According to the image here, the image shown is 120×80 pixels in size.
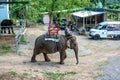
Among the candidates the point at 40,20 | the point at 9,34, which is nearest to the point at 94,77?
the point at 9,34

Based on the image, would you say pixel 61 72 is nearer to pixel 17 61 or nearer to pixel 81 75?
pixel 81 75

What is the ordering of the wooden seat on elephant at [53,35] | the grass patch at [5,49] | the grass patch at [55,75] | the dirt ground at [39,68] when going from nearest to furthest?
the dirt ground at [39,68] < the grass patch at [55,75] < the wooden seat on elephant at [53,35] < the grass patch at [5,49]

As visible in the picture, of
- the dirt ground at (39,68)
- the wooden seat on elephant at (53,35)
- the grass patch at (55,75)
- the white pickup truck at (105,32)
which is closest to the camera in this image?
the dirt ground at (39,68)

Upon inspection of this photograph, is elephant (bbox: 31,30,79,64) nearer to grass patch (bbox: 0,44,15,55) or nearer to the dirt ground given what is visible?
the dirt ground

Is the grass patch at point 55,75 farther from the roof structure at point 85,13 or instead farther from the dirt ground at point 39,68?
the roof structure at point 85,13

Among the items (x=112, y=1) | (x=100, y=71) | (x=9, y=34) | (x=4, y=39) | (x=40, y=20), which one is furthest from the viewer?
(x=112, y=1)

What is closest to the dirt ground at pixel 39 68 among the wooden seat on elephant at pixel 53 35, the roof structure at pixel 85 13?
the wooden seat on elephant at pixel 53 35

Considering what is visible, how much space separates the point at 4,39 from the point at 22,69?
11.4 meters

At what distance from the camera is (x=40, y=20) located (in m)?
55.1

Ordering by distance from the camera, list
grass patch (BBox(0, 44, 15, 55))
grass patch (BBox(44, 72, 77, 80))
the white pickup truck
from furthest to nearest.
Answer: the white pickup truck → grass patch (BBox(0, 44, 15, 55)) → grass patch (BBox(44, 72, 77, 80))

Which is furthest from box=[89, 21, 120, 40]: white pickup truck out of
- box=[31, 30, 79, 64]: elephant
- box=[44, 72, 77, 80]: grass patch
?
box=[44, 72, 77, 80]: grass patch

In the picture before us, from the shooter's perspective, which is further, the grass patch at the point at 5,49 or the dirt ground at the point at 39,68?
the grass patch at the point at 5,49

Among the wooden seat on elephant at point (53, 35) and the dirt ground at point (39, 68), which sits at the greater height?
the wooden seat on elephant at point (53, 35)

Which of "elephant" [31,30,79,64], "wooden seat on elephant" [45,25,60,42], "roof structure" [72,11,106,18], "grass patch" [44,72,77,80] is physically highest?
"wooden seat on elephant" [45,25,60,42]
